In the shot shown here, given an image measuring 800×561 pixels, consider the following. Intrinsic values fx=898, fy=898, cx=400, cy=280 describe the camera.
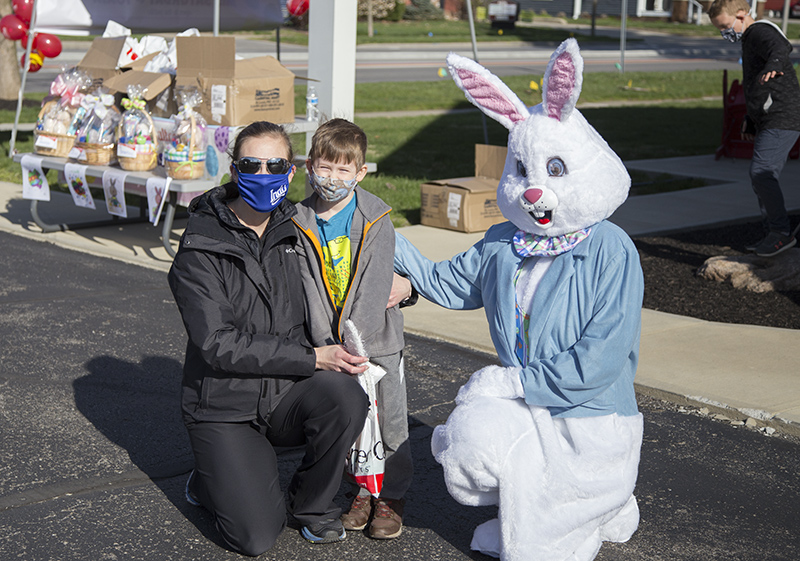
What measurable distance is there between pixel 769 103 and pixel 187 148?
4227 millimetres

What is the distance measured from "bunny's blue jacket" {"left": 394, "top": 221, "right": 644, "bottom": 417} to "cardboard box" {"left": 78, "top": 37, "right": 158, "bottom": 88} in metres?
5.86

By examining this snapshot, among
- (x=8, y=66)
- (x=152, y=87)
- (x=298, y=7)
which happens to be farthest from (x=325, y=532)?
(x=8, y=66)

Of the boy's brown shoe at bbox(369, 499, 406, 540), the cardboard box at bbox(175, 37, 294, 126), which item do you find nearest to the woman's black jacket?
the boy's brown shoe at bbox(369, 499, 406, 540)

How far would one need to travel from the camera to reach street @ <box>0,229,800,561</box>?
119 inches

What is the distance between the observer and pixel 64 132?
7531 millimetres

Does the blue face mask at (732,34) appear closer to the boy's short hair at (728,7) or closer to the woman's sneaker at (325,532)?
the boy's short hair at (728,7)

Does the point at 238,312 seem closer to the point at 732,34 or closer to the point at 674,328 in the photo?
the point at 674,328

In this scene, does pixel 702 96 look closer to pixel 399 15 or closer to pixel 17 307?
pixel 17 307

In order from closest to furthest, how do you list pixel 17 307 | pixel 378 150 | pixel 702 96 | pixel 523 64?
pixel 17 307 → pixel 378 150 → pixel 702 96 → pixel 523 64

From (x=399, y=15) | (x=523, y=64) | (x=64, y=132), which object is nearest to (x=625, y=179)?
(x=64, y=132)

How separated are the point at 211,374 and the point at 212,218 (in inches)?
20.4

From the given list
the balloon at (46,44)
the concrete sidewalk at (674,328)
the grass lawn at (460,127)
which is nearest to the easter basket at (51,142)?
the concrete sidewalk at (674,328)

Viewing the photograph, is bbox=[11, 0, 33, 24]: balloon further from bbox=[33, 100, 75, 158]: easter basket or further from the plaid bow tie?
the plaid bow tie

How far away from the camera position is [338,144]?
2.90m
